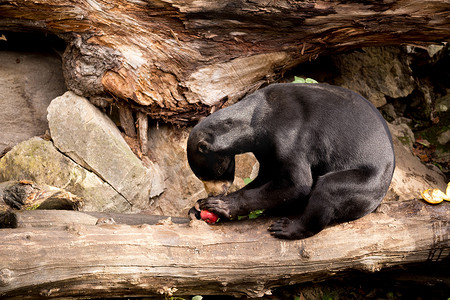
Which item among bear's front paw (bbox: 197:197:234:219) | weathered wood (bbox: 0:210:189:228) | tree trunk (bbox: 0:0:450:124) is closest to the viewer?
weathered wood (bbox: 0:210:189:228)

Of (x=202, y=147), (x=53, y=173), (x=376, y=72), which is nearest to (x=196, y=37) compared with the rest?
(x=202, y=147)

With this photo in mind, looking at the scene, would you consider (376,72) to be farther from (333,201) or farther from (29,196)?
(29,196)

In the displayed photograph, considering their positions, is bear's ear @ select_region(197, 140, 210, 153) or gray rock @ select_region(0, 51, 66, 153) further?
gray rock @ select_region(0, 51, 66, 153)

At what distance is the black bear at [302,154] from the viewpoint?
13.9ft

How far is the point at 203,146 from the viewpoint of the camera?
14.3ft

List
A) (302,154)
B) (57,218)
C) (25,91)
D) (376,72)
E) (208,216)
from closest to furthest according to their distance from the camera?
(302,154), (208,216), (57,218), (25,91), (376,72)

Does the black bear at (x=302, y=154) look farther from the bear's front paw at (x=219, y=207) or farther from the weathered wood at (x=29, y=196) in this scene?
the weathered wood at (x=29, y=196)

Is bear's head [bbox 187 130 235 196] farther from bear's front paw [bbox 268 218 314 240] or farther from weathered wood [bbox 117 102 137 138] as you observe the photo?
weathered wood [bbox 117 102 137 138]

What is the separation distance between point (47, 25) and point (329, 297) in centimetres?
488

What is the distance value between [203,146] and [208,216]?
2.31 feet

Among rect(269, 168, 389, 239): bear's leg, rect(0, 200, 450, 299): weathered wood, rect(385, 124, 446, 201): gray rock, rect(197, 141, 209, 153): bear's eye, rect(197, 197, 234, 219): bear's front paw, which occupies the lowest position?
rect(385, 124, 446, 201): gray rock

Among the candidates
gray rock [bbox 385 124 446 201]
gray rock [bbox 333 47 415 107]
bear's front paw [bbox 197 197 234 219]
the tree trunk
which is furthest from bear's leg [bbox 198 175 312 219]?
gray rock [bbox 333 47 415 107]

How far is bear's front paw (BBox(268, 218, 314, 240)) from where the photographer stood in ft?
14.2

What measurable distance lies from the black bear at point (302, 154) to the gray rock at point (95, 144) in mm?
2246
